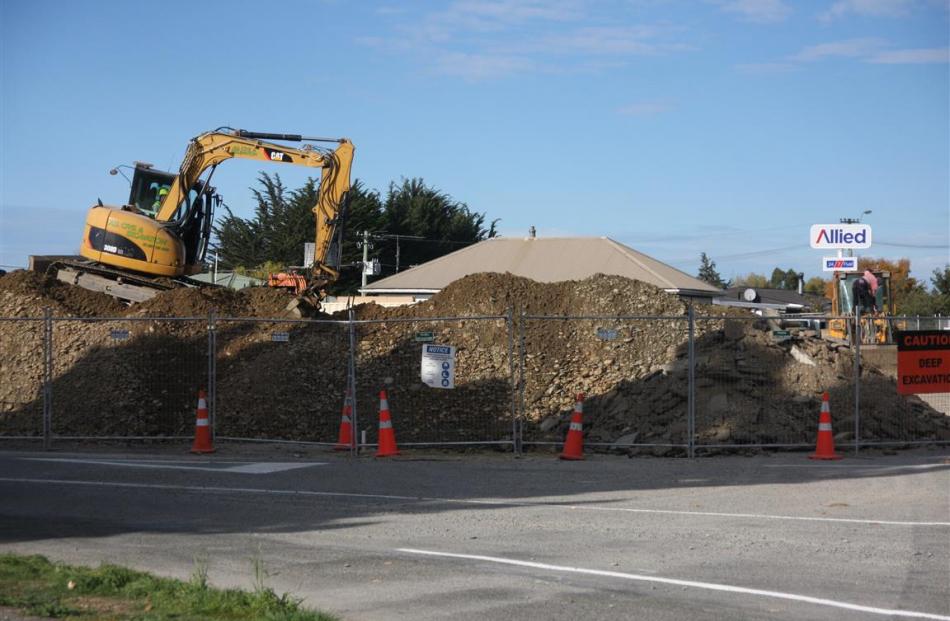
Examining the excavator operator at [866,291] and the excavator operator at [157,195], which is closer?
the excavator operator at [157,195]

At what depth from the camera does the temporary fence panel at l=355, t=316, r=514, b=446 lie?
1862 cm

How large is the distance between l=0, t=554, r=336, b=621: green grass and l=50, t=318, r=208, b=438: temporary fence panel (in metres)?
12.2

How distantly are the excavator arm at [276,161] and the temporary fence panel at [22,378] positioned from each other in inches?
189

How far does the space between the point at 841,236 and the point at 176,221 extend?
20576 millimetres

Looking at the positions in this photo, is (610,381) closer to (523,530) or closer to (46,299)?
(523,530)

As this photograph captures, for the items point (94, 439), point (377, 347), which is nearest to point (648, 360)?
point (377, 347)

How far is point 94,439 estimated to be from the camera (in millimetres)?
19641

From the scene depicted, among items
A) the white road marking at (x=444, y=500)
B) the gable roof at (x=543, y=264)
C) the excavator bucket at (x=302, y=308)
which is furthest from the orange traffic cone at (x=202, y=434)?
the gable roof at (x=543, y=264)

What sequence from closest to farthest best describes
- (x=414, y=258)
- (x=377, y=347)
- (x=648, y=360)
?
(x=648, y=360) → (x=377, y=347) → (x=414, y=258)

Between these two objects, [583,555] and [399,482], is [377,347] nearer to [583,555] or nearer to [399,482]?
[399,482]

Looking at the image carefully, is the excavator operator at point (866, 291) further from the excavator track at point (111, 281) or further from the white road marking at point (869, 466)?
the excavator track at point (111, 281)

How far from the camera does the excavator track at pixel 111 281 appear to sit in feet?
85.9

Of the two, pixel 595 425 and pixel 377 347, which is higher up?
pixel 377 347

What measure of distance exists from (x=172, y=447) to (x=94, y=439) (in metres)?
1.63
